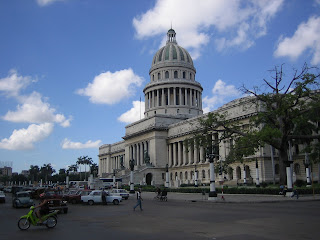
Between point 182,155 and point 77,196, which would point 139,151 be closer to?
point 182,155

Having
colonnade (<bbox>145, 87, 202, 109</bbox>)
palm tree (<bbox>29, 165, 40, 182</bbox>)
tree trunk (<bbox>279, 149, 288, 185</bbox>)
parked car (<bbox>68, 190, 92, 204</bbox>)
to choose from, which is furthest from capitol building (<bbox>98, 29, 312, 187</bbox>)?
palm tree (<bbox>29, 165, 40, 182</bbox>)

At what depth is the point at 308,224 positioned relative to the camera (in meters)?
16.1

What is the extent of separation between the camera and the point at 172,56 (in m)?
109

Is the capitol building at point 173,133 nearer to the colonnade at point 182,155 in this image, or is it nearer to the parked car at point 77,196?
the colonnade at point 182,155

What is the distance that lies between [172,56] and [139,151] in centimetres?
3165

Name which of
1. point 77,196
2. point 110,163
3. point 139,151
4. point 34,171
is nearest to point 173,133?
point 139,151

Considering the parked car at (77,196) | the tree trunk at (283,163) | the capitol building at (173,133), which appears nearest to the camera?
the parked car at (77,196)

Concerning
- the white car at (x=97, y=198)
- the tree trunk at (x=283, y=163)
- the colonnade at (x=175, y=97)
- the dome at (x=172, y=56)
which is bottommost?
the white car at (x=97, y=198)

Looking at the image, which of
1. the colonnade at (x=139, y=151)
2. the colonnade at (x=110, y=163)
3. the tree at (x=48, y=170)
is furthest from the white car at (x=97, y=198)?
the tree at (x=48, y=170)

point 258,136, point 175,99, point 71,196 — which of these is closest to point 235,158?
point 258,136

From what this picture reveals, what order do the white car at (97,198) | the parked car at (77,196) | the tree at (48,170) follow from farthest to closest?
the tree at (48,170)
the parked car at (77,196)
the white car at (97,198)

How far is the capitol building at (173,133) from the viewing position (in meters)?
68.2

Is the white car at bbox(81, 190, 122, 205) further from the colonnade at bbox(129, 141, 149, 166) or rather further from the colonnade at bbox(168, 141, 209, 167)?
the colonnade at bbox(129, 141, 149, 166)

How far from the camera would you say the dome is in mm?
108750
